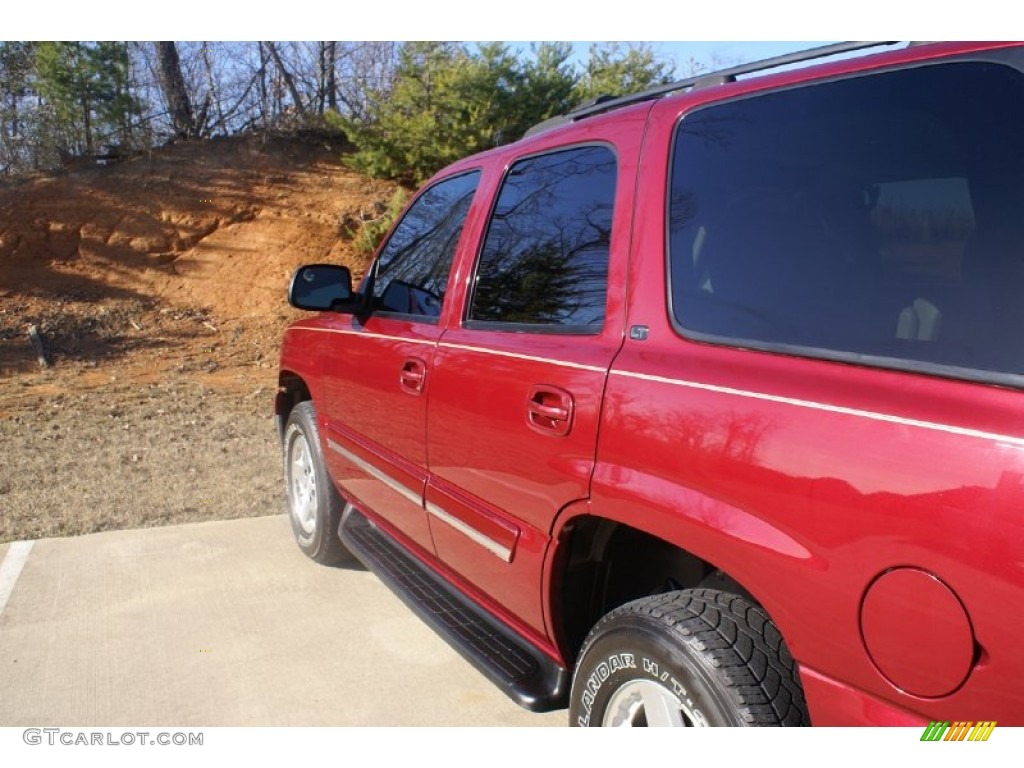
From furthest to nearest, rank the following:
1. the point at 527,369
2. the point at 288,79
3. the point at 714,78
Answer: the point at 288,79, the point at 527,369, the point at 714,78

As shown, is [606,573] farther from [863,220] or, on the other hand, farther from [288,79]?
[288,79]

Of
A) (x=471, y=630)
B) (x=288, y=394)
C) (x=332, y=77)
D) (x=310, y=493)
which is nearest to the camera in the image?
(x=471, y=630)

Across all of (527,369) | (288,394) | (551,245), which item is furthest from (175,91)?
(527,369)

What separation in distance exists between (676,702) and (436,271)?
6.46 ft

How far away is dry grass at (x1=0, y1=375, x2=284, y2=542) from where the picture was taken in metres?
5.49

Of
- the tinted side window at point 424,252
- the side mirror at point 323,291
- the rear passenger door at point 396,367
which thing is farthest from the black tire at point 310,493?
the tinted side window at point 424,252

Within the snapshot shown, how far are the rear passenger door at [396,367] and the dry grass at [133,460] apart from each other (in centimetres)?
203

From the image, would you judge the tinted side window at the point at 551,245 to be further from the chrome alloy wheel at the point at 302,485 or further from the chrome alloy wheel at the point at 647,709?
the chrome alloy wheel at the point at 302,485

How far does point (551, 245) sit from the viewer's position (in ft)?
8.86

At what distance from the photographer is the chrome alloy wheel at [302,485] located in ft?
15.0

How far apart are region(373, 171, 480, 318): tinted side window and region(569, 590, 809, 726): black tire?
1.55 metres

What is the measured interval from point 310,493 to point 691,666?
10.3 feet
